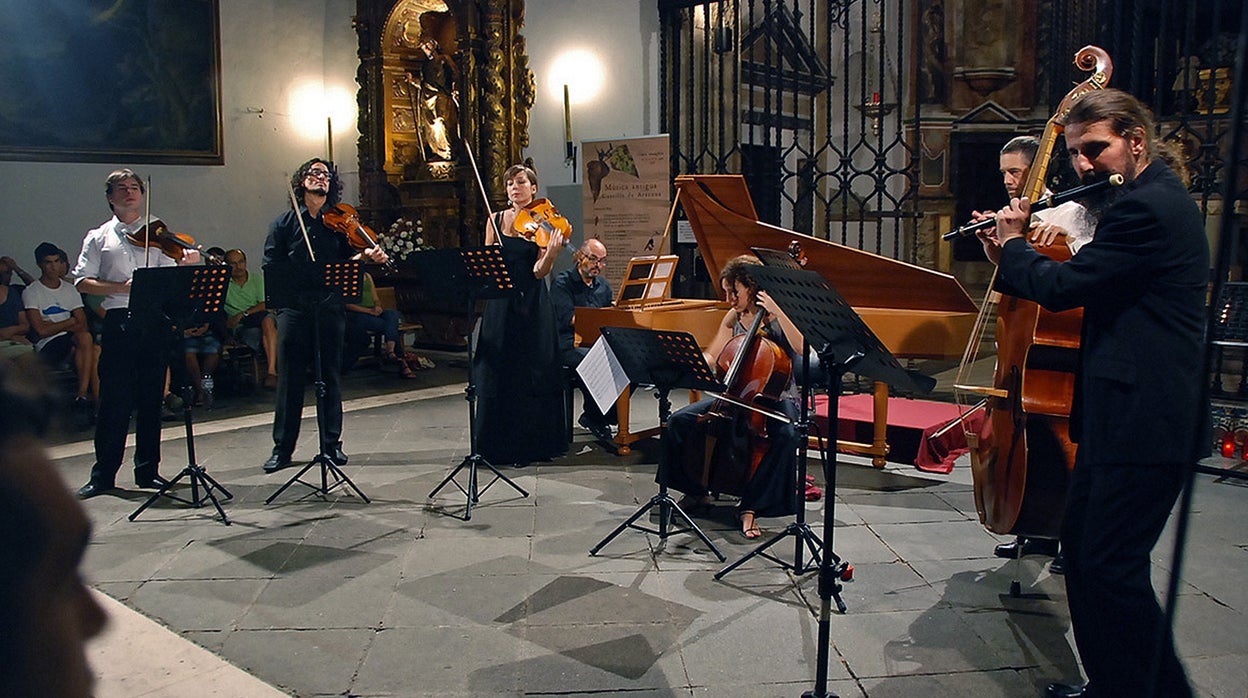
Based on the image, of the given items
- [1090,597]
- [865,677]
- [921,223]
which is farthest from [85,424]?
[921,223]

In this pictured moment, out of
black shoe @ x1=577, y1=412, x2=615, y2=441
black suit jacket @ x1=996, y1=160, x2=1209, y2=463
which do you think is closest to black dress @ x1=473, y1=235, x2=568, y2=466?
black shoe @ x1=577, y1=412, x2=615, y2=441

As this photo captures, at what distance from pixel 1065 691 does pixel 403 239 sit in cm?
809

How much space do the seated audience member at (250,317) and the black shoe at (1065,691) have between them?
22.2 ft

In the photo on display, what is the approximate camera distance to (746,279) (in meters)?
4.42

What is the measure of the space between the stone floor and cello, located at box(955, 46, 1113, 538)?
19.1 inches

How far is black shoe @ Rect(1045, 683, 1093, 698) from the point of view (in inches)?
109

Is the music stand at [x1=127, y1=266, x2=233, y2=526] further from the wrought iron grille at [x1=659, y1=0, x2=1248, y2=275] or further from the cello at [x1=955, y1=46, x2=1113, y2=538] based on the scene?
the wrought iron grille at [x1=659, y1=0, x2=1248, y2=275]

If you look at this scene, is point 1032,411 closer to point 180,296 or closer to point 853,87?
point 180,296

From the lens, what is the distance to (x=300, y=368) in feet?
Answer: 18.2

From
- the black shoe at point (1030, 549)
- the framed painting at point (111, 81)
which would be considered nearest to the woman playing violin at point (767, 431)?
the black shoe at point (1030, 549)

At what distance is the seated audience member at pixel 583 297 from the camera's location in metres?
6.34

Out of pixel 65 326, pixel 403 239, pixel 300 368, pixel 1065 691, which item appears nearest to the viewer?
pixel 1065 691

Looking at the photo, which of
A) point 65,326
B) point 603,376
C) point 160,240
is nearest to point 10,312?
point 65,326

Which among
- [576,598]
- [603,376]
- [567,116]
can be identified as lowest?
[576,598]
